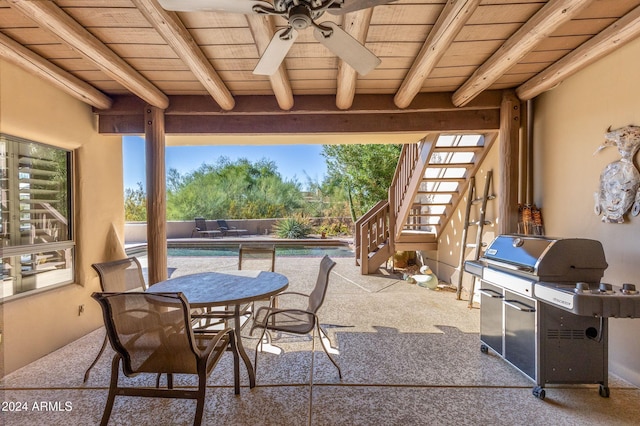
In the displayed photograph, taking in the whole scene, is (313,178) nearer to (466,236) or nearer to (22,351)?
(466,236)

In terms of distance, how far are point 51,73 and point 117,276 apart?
183 centimetres

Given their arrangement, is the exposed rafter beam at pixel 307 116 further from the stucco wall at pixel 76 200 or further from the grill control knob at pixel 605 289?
the grill control knob at pixel 605 289

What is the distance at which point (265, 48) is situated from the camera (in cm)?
201

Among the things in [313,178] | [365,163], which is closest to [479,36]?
[365,163]

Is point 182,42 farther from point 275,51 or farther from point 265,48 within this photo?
point 275,51

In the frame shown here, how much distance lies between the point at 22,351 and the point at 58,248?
95 cm

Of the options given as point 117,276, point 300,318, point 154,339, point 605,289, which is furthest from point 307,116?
point 605,289

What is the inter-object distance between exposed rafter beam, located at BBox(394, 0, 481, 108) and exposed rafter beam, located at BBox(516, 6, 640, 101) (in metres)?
1.08

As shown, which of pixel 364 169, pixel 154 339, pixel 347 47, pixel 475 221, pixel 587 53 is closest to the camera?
pixel 154 339

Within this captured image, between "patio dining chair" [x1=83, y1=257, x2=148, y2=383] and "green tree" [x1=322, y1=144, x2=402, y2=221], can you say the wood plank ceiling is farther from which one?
"green tree" [x1=322, y1=144, x2=402, y2=221]

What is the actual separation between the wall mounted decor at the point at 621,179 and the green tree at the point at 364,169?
24.6 ft

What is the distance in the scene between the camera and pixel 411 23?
2.19m

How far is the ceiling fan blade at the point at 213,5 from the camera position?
1.50 m

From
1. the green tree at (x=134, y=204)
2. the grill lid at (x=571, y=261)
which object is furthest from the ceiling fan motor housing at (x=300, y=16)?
the green tree at (x=134, y=204)
